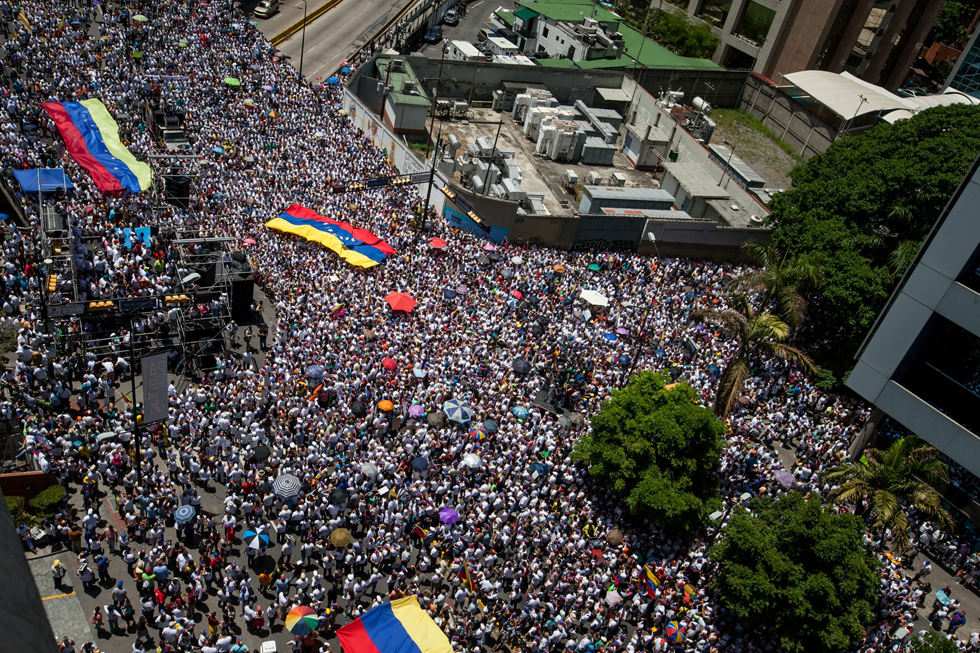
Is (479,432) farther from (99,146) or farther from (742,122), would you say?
(742,122)

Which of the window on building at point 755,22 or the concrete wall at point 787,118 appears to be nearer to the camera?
the concrete wall at point 787,118

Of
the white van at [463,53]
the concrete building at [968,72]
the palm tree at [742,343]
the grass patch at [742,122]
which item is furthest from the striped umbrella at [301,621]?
the concrete building at [968,72]

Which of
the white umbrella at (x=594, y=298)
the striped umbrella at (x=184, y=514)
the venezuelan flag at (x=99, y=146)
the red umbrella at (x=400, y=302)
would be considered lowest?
the striped umbrella at (x=184, y=514)

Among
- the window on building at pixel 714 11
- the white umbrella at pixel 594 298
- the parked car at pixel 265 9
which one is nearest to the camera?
the white umbrella at pixel 594 298

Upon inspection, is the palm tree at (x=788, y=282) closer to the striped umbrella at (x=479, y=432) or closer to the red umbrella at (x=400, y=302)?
the red umbrella at (x=400, y=302)

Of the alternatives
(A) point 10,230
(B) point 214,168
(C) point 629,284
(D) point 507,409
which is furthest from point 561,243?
(A) point 10,230

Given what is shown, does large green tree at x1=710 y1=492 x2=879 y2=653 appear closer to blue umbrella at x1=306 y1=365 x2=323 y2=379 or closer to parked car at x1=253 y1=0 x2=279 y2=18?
blue umbrella at x1=306 y1=365 x2=323 y2=379
